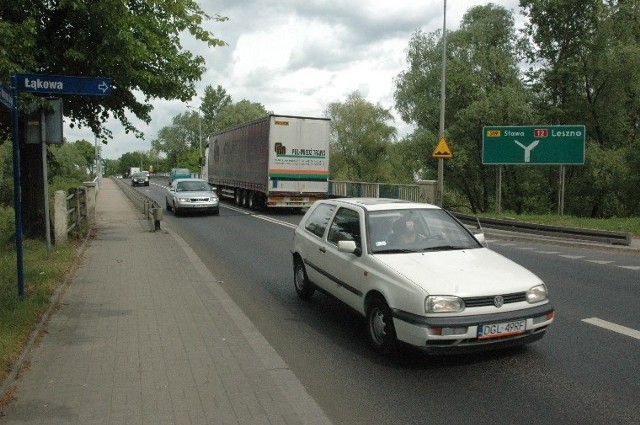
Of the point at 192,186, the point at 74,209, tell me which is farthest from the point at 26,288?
the point at 192,186

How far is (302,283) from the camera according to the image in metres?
8.37

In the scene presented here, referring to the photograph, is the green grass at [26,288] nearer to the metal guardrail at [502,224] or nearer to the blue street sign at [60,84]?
the blue street sign at [60,84]

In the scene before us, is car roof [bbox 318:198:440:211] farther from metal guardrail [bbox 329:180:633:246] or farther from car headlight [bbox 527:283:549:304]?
car headlight [bbox 527:283:549:304]

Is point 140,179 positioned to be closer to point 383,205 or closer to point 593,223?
point 593,223

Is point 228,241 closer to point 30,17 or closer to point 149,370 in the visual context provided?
point 30,17

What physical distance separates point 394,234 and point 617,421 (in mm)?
2880

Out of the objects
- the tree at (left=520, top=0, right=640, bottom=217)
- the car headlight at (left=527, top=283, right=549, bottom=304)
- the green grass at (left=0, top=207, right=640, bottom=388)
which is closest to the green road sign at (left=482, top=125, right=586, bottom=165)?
the tree at (left=520, top=0, right=640, bottom=217)

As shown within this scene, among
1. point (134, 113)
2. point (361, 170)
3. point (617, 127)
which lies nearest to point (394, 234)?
point (134, 113)

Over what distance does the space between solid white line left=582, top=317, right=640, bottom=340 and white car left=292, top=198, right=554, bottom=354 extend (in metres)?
1.37

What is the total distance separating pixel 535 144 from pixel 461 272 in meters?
19.4

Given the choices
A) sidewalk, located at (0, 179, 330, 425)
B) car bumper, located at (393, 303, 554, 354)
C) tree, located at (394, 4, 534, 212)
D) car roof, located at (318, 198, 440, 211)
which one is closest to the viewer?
sidewalk, located at (0, 179, 330, 425)

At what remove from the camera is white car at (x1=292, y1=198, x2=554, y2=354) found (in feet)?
17.1

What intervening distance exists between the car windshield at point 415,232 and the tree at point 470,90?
92.9 ft

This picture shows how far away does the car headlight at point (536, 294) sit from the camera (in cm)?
551
